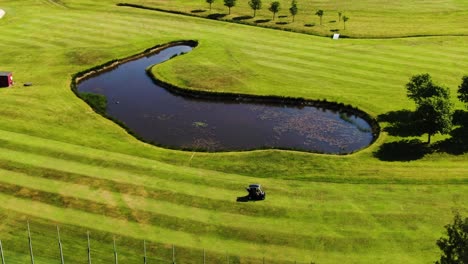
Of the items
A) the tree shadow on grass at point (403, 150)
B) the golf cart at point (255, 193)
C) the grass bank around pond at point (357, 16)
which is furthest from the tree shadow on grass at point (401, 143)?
the grass bank around pond at point (357, 16)

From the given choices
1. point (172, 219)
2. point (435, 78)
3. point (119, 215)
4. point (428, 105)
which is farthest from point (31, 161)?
point (435, 78)

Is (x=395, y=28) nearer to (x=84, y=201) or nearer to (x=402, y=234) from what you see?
(x=402, y=234)

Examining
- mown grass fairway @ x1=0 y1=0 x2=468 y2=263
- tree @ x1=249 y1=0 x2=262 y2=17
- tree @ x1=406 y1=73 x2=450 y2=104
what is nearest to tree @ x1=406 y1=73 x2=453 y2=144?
tree @ x1=406 y1=73 x2=450 y2=104

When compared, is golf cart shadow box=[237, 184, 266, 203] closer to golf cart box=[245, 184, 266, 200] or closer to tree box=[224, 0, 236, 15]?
golf cart box=[245, 184, 266, 200]

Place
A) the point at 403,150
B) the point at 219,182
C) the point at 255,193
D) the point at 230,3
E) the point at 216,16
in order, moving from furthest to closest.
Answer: the point at 230,3, the point at 216,16, the point at 403,150, the point at 219,182, the point at 255,193

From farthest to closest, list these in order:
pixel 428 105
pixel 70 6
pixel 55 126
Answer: pixel 70 6 → pixel 55 126 → pixel 428 105

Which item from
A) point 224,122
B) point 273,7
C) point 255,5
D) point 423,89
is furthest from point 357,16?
point 224,122

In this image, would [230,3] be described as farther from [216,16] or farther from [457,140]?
[457,140]
